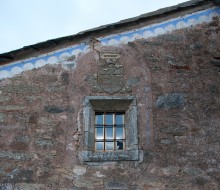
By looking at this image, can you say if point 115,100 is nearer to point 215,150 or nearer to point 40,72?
point 40,72

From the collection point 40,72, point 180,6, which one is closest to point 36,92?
point 40,72

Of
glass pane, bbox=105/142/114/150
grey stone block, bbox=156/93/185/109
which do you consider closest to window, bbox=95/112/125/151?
glass pane, bbox=105/142/114/150

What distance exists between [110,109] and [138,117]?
1.56ft

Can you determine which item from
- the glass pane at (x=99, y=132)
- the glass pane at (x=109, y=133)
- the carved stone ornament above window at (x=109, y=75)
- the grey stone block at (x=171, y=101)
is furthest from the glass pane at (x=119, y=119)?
the grey stone block at (x=171, y=101)

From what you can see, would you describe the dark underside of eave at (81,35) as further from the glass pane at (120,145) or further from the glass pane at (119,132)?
the glass pane at (120,145)

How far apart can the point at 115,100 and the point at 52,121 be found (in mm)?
1026

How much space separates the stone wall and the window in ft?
0.96

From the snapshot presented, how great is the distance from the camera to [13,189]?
5.95 meters

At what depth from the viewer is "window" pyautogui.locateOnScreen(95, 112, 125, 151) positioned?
6.41m

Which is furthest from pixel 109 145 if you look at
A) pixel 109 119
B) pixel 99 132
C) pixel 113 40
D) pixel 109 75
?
pixel 113 40

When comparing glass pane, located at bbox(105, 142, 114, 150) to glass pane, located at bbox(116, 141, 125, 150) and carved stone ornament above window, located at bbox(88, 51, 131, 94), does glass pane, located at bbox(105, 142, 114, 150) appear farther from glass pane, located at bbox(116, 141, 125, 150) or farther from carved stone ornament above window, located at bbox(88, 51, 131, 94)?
carved stone ornament above window, located at bbox(88, 51, 131, 94)

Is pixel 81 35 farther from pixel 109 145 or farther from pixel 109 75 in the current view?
pixel 109 145

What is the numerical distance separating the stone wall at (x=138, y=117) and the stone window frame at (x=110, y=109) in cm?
7

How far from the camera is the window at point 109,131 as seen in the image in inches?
252
